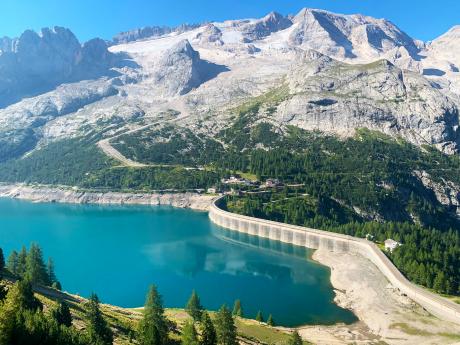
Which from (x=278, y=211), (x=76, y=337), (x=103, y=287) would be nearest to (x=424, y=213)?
(x=278, y=211)

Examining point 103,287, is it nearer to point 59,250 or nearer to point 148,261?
point 148,261

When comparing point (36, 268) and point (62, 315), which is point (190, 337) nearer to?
point (62, 315)

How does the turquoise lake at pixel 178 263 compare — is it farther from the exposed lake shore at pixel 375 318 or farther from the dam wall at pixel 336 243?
the dam wall at pixel 336 243

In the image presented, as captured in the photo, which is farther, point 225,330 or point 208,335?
point 225,330

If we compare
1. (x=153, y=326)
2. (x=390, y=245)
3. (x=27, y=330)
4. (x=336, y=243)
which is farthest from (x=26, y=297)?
(x=336, y=243)

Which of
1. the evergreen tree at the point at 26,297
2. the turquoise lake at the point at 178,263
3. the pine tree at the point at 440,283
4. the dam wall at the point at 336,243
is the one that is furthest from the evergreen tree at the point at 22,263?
the pine tree at the point at 440,283
